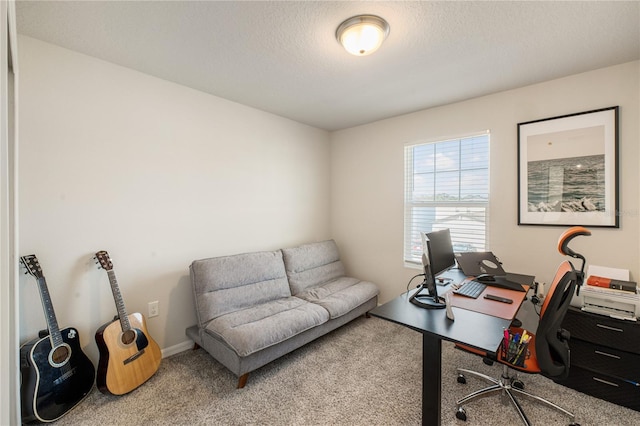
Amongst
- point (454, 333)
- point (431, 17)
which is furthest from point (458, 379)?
point (431, 17)

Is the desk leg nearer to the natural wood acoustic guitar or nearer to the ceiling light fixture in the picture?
the ceiling light fixture

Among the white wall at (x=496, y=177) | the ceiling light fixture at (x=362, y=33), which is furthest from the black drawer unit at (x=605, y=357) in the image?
the ceiling light fixture at (x=362, y=33)

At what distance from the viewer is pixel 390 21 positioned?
5.33 ft

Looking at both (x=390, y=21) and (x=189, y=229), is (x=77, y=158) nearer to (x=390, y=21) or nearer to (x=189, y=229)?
(x=189, y=229)

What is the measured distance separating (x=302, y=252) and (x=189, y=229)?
1268mm

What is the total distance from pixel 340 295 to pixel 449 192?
1670 millimetres

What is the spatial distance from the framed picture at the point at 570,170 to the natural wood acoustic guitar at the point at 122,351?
340 cm

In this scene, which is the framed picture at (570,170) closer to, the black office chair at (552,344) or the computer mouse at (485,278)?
the computer mouse at (485,278)

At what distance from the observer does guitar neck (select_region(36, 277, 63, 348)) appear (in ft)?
5.64

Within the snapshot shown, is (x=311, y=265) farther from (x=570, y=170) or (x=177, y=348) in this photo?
(x=570, y=170)

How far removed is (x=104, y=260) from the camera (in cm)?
203

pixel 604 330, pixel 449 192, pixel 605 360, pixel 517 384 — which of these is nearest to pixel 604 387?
pixel 605 360

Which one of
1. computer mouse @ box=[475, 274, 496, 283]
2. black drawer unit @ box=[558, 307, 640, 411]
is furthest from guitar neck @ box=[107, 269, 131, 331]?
black drawer unit @ box=[558, 307, 640, 411]

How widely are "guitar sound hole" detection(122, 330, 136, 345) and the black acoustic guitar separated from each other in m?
0.24
